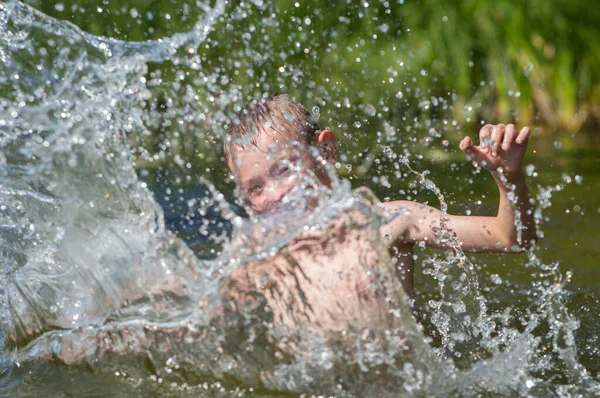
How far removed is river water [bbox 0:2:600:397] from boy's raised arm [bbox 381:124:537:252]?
0.17 metres

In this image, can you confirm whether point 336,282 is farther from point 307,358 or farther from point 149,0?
point 149,0

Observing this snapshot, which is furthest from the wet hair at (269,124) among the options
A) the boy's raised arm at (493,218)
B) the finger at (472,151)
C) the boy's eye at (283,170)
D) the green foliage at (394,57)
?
the green foliage at (394,57)

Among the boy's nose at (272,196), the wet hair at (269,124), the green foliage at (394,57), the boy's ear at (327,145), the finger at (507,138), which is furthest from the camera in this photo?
the green foliage at (394,57)

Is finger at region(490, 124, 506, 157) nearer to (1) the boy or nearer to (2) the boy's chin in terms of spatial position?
(1) the boy

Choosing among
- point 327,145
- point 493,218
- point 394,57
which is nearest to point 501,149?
point 493,218

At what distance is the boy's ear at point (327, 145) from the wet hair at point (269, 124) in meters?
0.03

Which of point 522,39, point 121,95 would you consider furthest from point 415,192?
point 522,39

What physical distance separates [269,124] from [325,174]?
0.24m

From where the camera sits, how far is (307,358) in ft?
8.71

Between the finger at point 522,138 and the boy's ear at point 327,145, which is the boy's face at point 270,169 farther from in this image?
the finger at point 522,138

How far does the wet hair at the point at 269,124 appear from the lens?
117 inches

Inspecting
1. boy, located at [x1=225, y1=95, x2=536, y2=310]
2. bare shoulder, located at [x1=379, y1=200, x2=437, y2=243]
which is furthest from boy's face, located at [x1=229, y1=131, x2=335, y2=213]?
bare shoulder, located at [x1=379, y1=200, x2=437, y2=243]

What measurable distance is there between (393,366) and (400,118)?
18.4 ft

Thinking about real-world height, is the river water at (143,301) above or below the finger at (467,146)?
below
